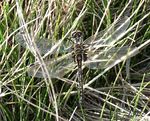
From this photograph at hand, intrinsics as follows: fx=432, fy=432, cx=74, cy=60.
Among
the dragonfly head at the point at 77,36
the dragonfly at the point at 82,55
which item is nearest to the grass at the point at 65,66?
the dragonfly at the point at 82,55

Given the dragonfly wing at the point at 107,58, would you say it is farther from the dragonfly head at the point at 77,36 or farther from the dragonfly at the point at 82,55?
the dragonfly head at the point at 77,36

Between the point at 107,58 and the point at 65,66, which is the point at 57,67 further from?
the point at 107,58

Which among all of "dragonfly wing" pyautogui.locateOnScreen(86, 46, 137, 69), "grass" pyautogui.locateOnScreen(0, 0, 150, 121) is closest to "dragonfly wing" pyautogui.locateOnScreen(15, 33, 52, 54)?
"grass" pyautogui.locateOnScreen(0, 0, 150, 121)

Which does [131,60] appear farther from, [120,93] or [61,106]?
[61,106]

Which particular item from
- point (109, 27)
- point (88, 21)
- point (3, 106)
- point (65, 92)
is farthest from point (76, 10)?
point (3, 106)

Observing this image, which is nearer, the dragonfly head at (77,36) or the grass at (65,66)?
the dragonfly head at (77,36)

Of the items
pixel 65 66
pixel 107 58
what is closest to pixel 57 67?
pixel 65 66

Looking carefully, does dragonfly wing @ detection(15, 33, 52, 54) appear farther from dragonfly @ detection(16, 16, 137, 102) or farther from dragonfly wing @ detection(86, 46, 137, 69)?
dragonfly wing @ detection(86, 46, 137, 69)

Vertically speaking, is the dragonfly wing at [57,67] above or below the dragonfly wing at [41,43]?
below
